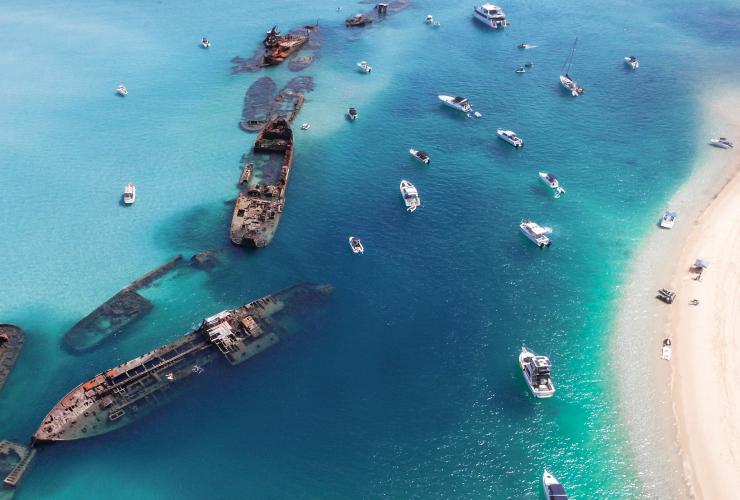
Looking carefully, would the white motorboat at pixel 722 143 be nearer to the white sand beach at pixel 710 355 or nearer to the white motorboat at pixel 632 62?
the white sand beach at pixel 710 355

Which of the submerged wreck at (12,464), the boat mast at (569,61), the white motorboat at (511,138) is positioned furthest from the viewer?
the boat mast at (569,61)

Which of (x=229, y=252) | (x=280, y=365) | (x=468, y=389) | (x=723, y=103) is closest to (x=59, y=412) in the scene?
(x=280, y=365)

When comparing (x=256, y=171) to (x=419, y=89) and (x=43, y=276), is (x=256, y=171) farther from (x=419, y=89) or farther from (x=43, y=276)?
(x=419, y=89)

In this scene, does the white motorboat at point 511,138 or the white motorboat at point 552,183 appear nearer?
the white motorboat at point 552,183

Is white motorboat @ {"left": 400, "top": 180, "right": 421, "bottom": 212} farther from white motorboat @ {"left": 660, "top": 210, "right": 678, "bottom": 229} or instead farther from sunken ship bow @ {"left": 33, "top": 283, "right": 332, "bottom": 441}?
white motorboat @ {"left": 660, "top": 210, "right": 678, "bottom": 229}

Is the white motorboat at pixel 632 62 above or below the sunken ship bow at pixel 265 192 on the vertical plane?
above

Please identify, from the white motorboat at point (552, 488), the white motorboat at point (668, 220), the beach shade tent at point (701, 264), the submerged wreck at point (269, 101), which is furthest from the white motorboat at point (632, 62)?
the white motorboat at point (552, 488)
